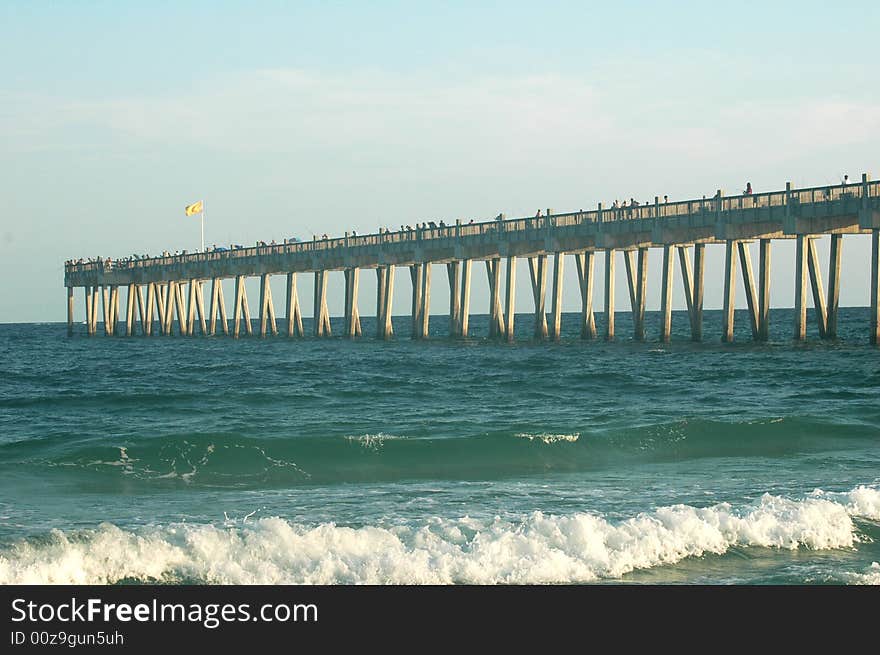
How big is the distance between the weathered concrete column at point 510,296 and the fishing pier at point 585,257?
0.05 metres

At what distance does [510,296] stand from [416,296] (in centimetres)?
726

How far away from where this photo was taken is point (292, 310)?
72625mm

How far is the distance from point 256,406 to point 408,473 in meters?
10.2

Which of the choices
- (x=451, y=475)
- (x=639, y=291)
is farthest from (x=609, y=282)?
(x=451, y=475)

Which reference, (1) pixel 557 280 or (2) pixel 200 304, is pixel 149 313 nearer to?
(2) pixel 200 304

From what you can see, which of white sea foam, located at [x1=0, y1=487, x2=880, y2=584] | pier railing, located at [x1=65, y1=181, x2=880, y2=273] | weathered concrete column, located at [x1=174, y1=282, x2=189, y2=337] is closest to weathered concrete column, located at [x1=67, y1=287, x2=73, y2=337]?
weathered concrete column, located at [x1=174, y1=282, x2=189, y2=337]

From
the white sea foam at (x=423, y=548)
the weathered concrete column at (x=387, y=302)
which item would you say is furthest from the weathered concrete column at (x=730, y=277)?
the white sea foam at (x=423, y=548)

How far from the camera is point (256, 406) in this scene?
97.6 ft

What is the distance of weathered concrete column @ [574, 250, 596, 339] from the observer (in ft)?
181

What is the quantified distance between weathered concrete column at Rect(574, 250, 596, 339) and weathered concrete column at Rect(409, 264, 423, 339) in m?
8.60
